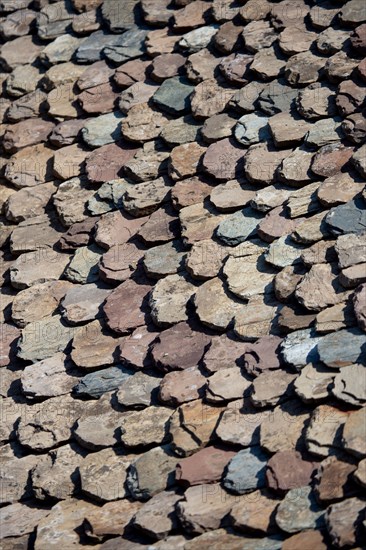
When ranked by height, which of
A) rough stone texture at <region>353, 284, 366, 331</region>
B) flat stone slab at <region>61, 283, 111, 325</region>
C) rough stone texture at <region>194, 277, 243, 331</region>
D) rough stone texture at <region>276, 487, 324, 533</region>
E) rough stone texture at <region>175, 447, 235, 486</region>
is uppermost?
rough stone texture at <region>353, 284, 366, 331</region>

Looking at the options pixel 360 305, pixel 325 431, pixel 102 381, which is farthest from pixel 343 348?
pixel 102 381

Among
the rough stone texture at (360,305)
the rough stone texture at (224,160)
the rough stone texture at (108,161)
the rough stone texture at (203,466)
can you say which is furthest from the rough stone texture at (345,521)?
the rough stone texture at (108,161)

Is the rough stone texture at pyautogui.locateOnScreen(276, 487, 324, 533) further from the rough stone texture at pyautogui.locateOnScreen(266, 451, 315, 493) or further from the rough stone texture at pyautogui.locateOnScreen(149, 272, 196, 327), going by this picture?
the rough stone texture at pyautogui.locateOnScreen(149, 272, 196, 327)

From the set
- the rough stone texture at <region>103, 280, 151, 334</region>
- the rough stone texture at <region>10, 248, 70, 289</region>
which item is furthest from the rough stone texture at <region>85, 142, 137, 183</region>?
the rough stone texture at <region>103, 280, 151, 334</region>

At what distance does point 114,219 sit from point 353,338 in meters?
1.95

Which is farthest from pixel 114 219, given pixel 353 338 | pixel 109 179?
pixel 353 338

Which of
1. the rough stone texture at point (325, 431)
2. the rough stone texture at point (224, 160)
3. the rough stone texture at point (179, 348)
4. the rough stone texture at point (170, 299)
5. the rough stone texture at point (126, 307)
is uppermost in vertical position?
the rough stone texture at point (224, 160)

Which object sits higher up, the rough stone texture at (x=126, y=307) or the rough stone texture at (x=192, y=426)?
the rough stone texture at (x=192, y=426)

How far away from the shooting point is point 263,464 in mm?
5723

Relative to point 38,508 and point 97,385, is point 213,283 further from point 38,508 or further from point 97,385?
point 38,508

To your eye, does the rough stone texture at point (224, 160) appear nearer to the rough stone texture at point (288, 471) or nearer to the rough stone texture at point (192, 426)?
the rough stone texture at point (192, 426)

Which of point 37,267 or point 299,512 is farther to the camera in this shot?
point 37,267

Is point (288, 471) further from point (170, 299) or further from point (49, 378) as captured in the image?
point (49, 378)

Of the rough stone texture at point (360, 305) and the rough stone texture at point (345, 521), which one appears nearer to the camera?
the rough stone texture at point (345, 521)
